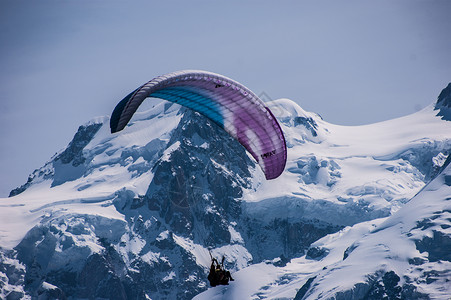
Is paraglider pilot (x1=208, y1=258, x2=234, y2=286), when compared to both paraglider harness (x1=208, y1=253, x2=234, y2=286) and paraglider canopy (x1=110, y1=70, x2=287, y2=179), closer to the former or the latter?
paraglider harness (x1=208, y1=253, x2=234, y2=286)

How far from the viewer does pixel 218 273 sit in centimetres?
5634

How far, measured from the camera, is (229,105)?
62219 mm

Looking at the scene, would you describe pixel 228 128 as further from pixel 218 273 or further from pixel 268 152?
pixel 218 273

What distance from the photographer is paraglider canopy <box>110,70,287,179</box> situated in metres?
55.5

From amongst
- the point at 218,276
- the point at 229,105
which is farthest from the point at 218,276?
the point at 229,105

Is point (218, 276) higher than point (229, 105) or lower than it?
lower

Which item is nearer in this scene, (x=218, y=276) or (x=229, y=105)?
(x=218, y=276)

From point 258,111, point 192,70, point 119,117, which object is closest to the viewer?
point 119,117

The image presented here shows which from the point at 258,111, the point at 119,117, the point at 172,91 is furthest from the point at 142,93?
the point at 258,111

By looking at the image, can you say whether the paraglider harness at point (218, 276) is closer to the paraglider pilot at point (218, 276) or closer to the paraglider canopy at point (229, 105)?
the paraglider pilot at point (218, 276)

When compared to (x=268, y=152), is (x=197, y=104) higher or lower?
higher

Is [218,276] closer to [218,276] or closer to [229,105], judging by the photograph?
[218,276]

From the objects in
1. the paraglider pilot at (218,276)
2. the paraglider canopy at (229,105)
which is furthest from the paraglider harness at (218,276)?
the paraglider canopy at (229,105)

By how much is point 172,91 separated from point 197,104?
353 centimetres
